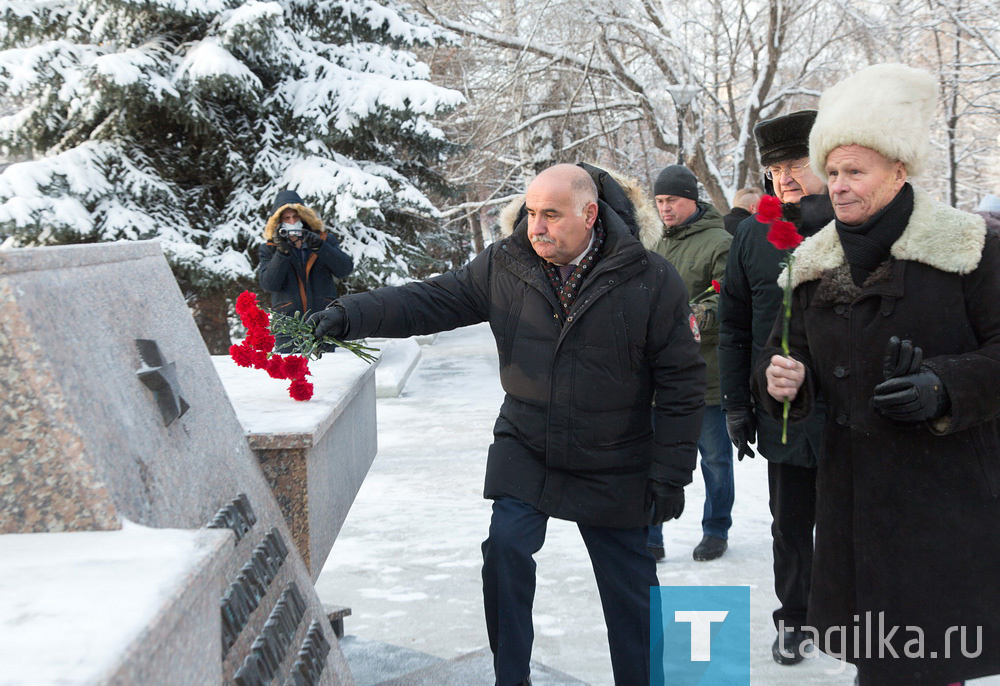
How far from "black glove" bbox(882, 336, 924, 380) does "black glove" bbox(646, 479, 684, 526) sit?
730 mm

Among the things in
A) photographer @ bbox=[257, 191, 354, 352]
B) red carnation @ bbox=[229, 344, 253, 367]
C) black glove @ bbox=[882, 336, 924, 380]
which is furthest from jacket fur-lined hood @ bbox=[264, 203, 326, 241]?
black glove @ bbox=[882, 336, 924, 380]

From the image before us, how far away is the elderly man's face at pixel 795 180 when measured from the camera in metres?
3.31

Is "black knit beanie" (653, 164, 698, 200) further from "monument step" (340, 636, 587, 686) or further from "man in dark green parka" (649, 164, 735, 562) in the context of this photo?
"monument step" (340, 636, 587, 686)

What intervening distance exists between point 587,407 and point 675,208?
2087 mm

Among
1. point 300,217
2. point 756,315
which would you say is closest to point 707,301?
point 756,315

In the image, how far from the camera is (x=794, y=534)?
3225 millimetres

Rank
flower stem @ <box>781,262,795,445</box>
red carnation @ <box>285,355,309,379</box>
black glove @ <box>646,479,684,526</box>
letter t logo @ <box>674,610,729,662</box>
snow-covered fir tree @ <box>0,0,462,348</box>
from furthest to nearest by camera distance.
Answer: snow-covered fir tree @ <box>0,0,462,348</box> < letter t logo @ <box>674,610,729,662</box> < red carnation @ <box>285,355,309,379</box> < black glove @ <box>646,479,684,526</box> < flower stem @ <box>781,262,795,445</box>

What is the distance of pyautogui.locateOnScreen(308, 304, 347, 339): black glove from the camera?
115 inches

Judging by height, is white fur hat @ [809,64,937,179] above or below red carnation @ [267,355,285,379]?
above

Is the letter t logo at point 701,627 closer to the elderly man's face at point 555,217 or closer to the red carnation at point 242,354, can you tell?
the elderly man's face at point 555,217

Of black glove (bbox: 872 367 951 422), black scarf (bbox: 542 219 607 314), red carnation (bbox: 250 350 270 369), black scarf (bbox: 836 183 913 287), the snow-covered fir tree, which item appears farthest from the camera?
the snow-covered fir tree

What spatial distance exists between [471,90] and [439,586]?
14236 millimetres

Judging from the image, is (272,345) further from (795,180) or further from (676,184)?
(676,184)

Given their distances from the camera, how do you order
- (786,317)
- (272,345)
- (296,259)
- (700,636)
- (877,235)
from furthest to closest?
(296,259)
(700,636)
(272,345)
(786,317)
(877,235)
